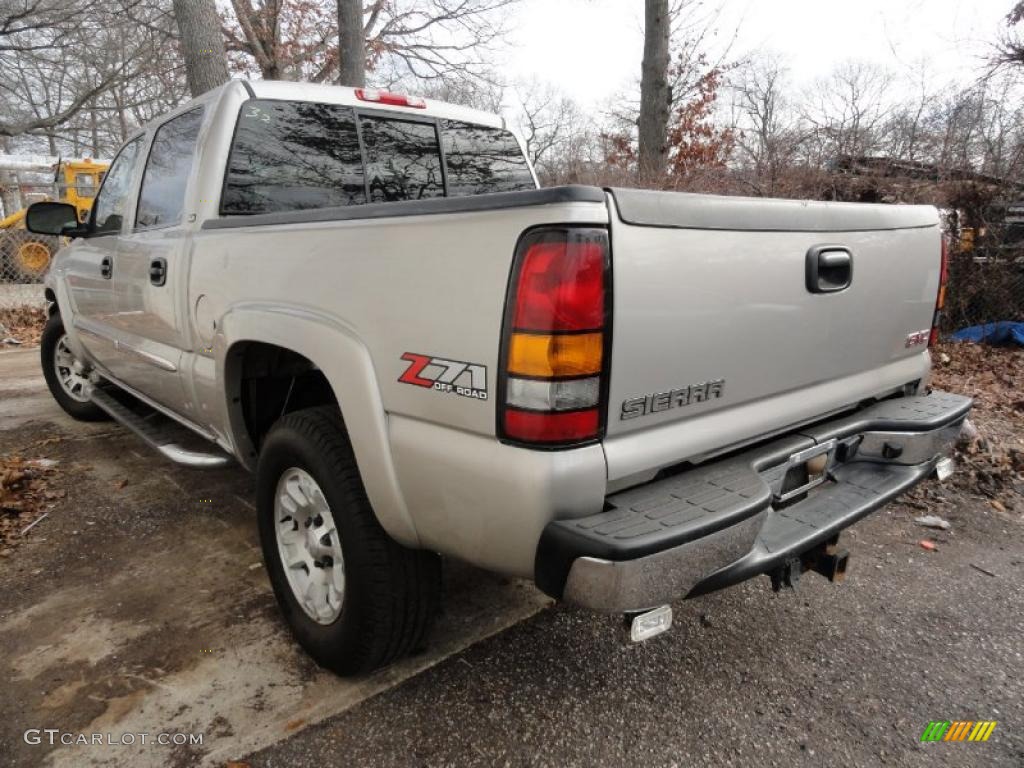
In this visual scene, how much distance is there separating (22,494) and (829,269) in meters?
4.33

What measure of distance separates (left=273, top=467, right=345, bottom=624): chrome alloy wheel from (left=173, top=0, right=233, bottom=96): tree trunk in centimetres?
721

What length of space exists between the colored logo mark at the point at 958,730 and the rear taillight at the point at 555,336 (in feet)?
5.21

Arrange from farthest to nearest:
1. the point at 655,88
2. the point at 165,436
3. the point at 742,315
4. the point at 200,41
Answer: the point at 655,88, the point at 200,41, the point at 165,436, the point at 742,315

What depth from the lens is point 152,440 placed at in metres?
3.34

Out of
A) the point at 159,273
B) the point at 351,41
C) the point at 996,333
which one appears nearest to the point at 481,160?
the point at 159,273

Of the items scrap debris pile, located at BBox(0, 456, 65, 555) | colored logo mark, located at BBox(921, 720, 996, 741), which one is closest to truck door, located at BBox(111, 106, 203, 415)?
scrap debris pile, located at BBox(0, 456, 65, 555)

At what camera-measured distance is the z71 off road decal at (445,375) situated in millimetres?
1586

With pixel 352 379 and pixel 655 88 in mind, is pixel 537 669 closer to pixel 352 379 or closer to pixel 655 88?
pixel 352 379

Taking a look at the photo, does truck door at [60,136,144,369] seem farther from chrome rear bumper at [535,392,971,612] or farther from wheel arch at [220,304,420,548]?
chrome rear bumper at [535,392,971,612]

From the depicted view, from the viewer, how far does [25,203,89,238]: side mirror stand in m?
3.96

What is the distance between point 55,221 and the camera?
409 cm

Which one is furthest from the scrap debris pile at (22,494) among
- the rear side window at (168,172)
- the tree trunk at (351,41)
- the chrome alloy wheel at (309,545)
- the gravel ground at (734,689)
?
the tree trunk at (351,41)

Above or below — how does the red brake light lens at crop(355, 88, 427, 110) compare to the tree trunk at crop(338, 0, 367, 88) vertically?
below

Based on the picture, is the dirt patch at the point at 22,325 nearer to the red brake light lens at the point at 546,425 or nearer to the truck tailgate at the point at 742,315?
the red brake light lens at the point at 546,425
